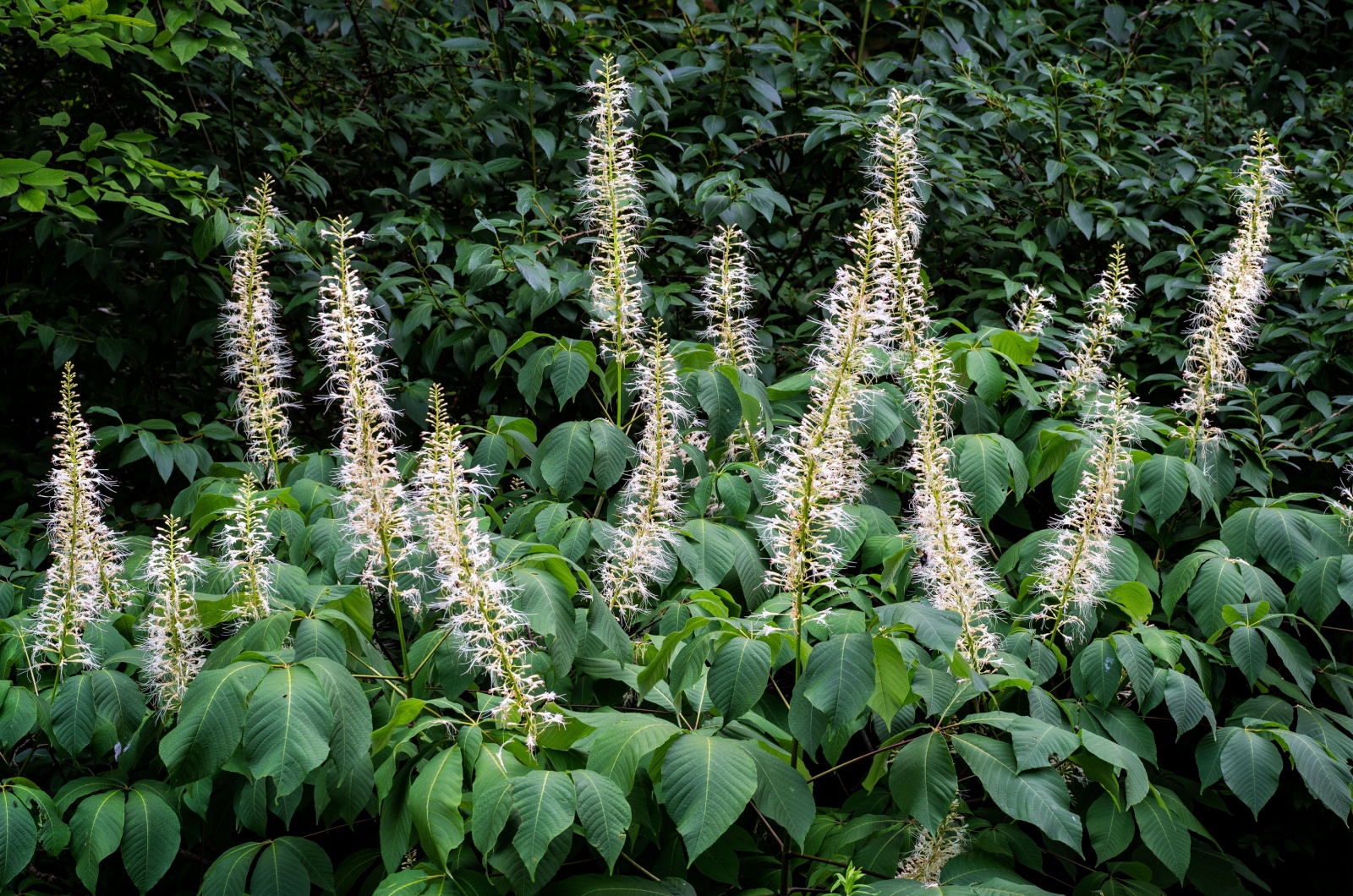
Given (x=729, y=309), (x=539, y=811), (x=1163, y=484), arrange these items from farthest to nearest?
(x=729, y=309) → (x=1163, y=484) → (x=539, y=811)

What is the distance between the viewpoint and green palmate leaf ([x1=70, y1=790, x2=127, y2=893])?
227 centimetres

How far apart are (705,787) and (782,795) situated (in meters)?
0.26

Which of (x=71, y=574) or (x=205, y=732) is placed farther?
(x=71, y=574)

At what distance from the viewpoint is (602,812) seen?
2010 mm

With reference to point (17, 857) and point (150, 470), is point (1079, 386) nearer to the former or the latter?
point (17, 857)

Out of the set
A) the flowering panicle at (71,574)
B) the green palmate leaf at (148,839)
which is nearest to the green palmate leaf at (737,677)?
the green palmate leaf at (148,839)

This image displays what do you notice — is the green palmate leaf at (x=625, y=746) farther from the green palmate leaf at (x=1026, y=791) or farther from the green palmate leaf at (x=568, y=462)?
the green palmate leaf at (x=568, y=462)

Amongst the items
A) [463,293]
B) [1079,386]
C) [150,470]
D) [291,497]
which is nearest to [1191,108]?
[1079,386]

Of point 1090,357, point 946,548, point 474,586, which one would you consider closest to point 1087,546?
point 946,548

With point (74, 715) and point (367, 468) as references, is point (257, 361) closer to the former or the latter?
point (367, 468)

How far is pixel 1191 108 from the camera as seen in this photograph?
620 cm

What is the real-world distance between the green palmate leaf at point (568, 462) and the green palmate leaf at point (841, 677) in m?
1.18

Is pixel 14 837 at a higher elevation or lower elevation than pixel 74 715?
lower

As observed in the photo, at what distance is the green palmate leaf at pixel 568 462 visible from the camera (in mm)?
3143
